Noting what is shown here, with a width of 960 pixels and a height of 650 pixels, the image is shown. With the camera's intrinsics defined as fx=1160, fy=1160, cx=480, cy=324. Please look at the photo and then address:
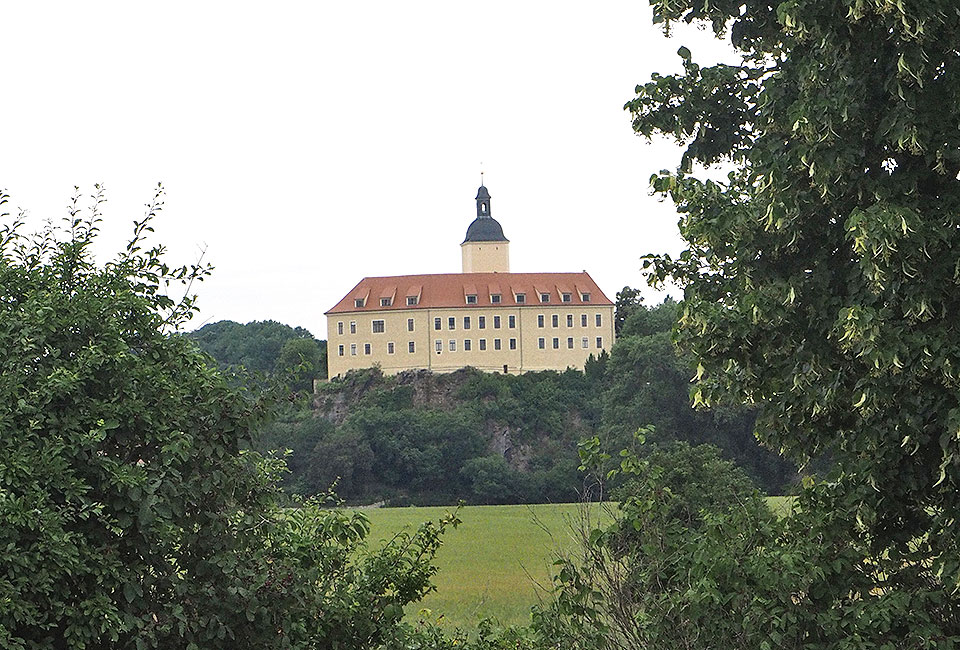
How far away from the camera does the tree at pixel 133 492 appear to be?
5.43 meters

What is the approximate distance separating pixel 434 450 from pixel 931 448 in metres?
76.1

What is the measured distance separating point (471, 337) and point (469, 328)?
95 cm

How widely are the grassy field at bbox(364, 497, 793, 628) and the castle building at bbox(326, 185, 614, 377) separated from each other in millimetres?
55268

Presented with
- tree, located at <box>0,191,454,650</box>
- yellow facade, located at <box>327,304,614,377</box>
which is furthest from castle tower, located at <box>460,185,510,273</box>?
tree, located at <box>0,191,454,650</box>

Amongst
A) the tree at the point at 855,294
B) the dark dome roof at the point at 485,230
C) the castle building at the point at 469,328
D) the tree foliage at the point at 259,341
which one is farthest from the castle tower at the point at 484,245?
the tree at the point at 855,294

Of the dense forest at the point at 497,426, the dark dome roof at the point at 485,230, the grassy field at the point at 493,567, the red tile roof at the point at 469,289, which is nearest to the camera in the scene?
the grassy field at the point at 493,567

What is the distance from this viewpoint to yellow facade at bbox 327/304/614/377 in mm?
106250

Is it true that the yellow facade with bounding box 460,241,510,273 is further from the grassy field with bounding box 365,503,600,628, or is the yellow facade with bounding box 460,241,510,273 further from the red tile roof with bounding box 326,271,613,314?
the grassy field with bounding box 365,503,600,628

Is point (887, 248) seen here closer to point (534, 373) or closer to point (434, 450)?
point (434, 450)

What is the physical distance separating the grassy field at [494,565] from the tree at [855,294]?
121 centimetres

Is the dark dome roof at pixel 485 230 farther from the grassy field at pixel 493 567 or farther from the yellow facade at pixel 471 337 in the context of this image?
the grassy field at pixel 493 567

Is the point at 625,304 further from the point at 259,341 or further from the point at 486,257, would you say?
the point at 259,341

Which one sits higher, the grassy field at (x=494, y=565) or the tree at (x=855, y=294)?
the tree at (x=855, y=294)

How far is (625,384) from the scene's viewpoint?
69.6 m
